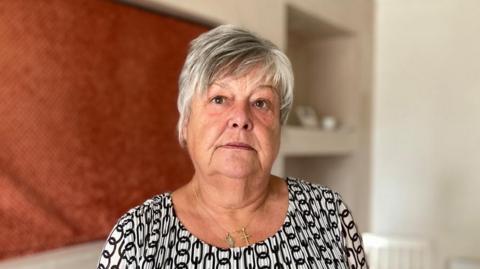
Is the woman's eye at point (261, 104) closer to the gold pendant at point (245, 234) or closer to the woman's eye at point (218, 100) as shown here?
the woman's eye at point (218, 100)

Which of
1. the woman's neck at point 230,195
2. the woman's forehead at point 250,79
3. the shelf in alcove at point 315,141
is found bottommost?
the woman's neck at point 230,195

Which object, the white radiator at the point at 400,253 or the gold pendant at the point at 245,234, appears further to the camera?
the white radiator at the point at 400,253

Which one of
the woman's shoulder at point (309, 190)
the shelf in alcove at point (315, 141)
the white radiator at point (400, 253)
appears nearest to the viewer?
the woman's shoulder at point (309, 190)

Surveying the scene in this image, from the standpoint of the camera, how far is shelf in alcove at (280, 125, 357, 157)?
84.6 inches

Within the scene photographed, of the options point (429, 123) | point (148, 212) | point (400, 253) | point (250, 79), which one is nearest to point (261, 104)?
point (250, 79)

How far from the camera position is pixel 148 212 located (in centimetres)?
98

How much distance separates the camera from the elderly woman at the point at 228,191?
0.95 metres

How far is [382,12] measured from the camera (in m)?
2.82

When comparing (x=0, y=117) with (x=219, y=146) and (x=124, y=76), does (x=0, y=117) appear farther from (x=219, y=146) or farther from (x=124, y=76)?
(x=219, y=146)

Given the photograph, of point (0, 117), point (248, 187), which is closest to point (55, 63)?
point (0, 117)

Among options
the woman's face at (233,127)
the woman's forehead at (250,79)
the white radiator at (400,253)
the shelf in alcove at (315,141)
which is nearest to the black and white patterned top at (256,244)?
the woman's face at (233,127)

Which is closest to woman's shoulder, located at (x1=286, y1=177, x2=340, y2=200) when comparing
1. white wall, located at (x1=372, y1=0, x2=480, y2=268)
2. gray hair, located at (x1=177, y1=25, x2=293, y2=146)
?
gray hair, located at (x1=177, y1=25, x2=293, y2=146)

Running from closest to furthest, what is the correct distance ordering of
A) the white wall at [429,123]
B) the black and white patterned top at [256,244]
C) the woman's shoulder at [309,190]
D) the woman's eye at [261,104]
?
1. the black and white patterned top at [256,244]
2. the woman's eye at [261,104]
3. the woman's shoulder at [309,190]
4. the white wall at [429,123]

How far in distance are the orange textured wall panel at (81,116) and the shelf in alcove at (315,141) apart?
599 mm
